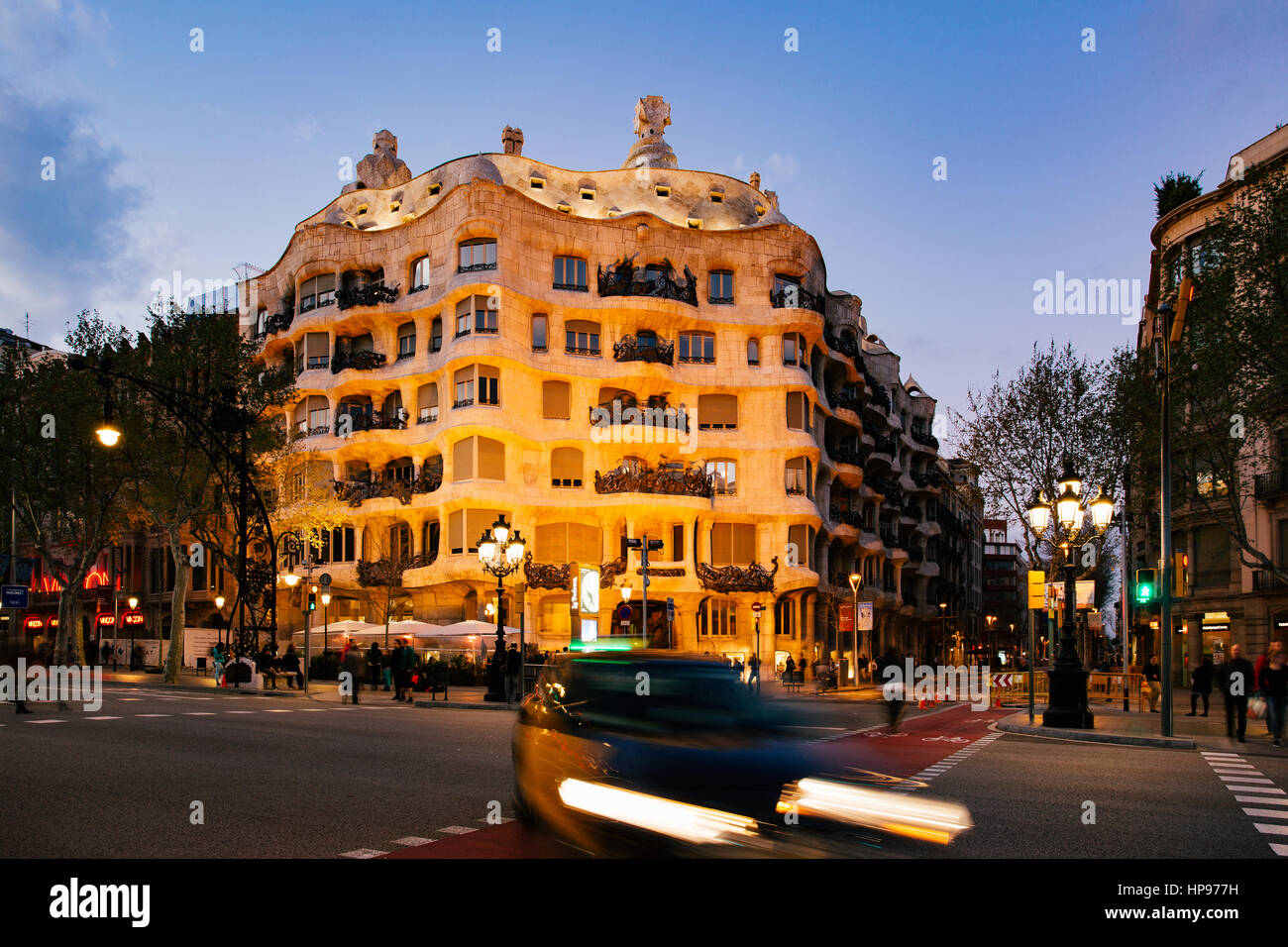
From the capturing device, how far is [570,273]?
50.9m

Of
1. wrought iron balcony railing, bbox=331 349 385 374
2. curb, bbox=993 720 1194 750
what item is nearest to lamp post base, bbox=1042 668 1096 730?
curb, bbox=993 720 1194 750

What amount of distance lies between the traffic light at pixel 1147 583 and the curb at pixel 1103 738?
3.20 metres

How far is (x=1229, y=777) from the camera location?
1427cm

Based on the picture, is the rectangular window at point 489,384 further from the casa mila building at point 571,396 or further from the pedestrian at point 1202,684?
the pedestrian at point 1202,684

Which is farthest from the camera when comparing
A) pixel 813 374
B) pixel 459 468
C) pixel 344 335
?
pixel 813 374

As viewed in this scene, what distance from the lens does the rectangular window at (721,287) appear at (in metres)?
52.7

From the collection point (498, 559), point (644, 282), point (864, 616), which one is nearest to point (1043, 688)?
point (864, 616)

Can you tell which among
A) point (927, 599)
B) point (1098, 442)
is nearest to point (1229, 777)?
point (1098, 442)

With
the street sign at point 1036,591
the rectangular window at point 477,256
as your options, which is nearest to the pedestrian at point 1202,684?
the street sign at point 1036,591

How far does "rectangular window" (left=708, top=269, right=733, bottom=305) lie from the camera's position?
52.7 m

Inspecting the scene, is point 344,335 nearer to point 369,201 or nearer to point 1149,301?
point 369,201

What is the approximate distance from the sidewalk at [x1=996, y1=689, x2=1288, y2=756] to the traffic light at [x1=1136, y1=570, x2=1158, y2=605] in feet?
9.66
